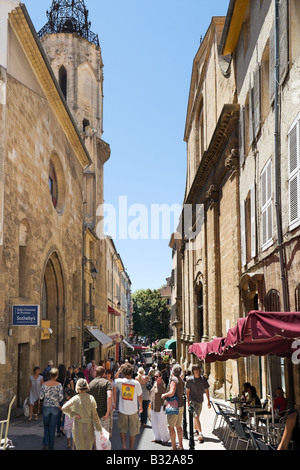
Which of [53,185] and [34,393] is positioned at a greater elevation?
[53,185]

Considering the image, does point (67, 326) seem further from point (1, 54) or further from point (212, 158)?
point (1, 54)

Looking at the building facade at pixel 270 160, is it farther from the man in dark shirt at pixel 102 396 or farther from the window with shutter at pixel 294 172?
the man in dark shirt at pixel 102 396

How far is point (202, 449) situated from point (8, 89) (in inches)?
429

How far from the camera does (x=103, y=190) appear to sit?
43.0 meters

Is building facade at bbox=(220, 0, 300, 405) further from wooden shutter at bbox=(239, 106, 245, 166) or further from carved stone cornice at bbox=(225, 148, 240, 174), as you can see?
carved stone cornice at bbox=(225, 148, 240, 174)

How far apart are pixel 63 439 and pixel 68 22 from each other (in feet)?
123

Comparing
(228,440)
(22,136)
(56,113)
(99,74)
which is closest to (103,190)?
(99,74)

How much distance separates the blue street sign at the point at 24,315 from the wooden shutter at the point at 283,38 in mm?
8614

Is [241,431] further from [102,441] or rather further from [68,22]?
[68,22]

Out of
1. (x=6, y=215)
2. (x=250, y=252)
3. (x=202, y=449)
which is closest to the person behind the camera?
(x=202, y=449)

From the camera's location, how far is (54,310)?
2170cm

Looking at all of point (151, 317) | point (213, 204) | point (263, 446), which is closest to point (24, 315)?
point (263, 446)

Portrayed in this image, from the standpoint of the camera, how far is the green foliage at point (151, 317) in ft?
255

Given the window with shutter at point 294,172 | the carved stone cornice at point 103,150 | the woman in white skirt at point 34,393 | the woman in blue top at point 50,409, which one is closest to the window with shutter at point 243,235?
the window with shutter at point 294,172
